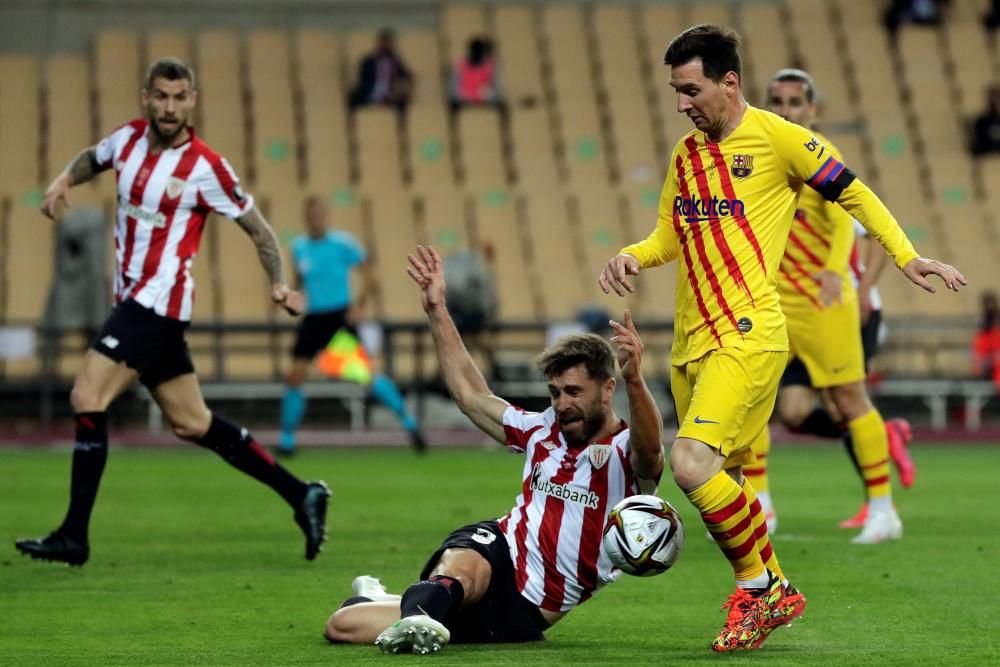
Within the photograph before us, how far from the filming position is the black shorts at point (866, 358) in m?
9.56

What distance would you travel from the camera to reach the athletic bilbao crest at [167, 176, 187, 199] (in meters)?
8.61

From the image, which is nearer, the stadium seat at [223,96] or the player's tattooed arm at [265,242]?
the player's tattooed arm at [265,242]

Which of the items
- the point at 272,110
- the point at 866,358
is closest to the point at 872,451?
the point at 866,358

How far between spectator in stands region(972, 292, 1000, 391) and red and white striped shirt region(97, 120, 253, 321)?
12.2 metres

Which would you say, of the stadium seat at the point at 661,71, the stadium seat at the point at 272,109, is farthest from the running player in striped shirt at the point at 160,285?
the stadium seat at the point at 661,71

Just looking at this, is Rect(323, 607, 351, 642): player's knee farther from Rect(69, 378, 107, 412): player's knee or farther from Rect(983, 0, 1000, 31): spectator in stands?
Rect(983, 0, 1000, 31): spectator in stands

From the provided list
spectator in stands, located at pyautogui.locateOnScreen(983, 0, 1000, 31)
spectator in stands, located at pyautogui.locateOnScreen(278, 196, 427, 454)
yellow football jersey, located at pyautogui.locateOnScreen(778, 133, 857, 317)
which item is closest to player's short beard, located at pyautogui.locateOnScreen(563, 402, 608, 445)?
yellow football jersey, located at pyautogui.locateOnScreen(778, 133, 857, 317)

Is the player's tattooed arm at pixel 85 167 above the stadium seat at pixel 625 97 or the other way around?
the other way around

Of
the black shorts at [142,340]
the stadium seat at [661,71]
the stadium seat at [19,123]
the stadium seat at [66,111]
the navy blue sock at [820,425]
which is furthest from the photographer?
the stadium seat at [661,71]

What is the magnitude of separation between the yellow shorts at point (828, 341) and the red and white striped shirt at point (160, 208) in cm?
294

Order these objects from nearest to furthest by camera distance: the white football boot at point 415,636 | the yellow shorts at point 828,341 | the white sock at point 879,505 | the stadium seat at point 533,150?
1. the white football boot at point 415,636
2. the yellow shorts at point 828,341
3. the white sock at point 879,505
4. the stadium seat at point 533,150

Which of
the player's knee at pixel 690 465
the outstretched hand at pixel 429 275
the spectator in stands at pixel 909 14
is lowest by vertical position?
the player's knee at pixel 690 465

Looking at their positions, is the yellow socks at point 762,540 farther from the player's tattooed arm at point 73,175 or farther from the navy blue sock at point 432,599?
the player's tattooed arm at point 73,175

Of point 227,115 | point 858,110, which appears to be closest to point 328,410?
point 227,115
